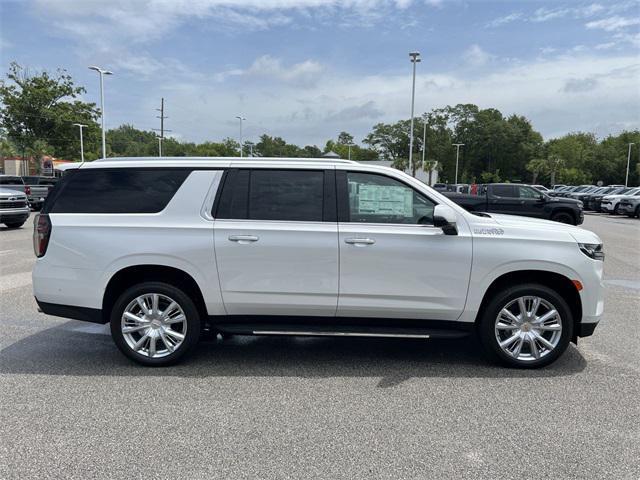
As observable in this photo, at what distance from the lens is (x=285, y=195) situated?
4.61 metres

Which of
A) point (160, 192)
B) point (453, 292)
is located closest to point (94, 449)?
point (160, 192)

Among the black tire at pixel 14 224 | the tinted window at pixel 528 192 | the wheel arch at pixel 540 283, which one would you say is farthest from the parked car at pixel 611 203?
the black tire at pixel 14 224

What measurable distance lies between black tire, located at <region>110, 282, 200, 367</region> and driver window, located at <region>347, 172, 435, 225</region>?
5.60 feet

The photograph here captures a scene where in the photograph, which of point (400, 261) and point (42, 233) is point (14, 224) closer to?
point (42, 233)

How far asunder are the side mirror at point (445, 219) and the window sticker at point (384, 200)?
0.96 feet

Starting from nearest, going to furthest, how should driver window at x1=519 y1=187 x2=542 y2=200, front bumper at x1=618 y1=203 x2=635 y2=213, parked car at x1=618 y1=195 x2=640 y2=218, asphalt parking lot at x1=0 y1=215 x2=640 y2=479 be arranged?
asphalt parking lot at x1=0 y1=215 x2=640 y2=479 < driver window at x1=519 y1=187 x2=542 y2=200 < parked car at x1=618 y1=195 x2=640 y2=218 < front bumper at x1=618 y1=203 x2=635 y2=213

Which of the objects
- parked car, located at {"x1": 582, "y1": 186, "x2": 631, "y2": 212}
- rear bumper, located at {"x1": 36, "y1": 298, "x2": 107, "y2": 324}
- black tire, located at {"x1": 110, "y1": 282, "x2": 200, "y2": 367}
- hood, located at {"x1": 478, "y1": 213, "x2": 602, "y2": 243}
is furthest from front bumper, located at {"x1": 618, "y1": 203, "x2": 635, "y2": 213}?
rear bumper, located at {"x1": 36, "y1": 298, "x2": 107, "y2": 324}

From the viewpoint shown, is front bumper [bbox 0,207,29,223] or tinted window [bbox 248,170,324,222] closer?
tinted window [bbox 248,170,324,222]

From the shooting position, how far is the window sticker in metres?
4.57

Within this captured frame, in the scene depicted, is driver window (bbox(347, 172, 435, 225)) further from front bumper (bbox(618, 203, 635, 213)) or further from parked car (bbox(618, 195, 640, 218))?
front bumper (bbox(618, 203, 635, 213))

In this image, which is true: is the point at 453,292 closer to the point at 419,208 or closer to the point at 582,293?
the point at 419,208

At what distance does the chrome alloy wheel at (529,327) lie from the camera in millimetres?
4543

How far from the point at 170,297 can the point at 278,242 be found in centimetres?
113

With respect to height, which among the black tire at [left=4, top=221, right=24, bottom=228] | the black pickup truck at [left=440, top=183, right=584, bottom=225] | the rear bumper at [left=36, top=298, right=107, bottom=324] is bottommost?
the black tire at [left=4, top=221, right=24, bottom=228]
